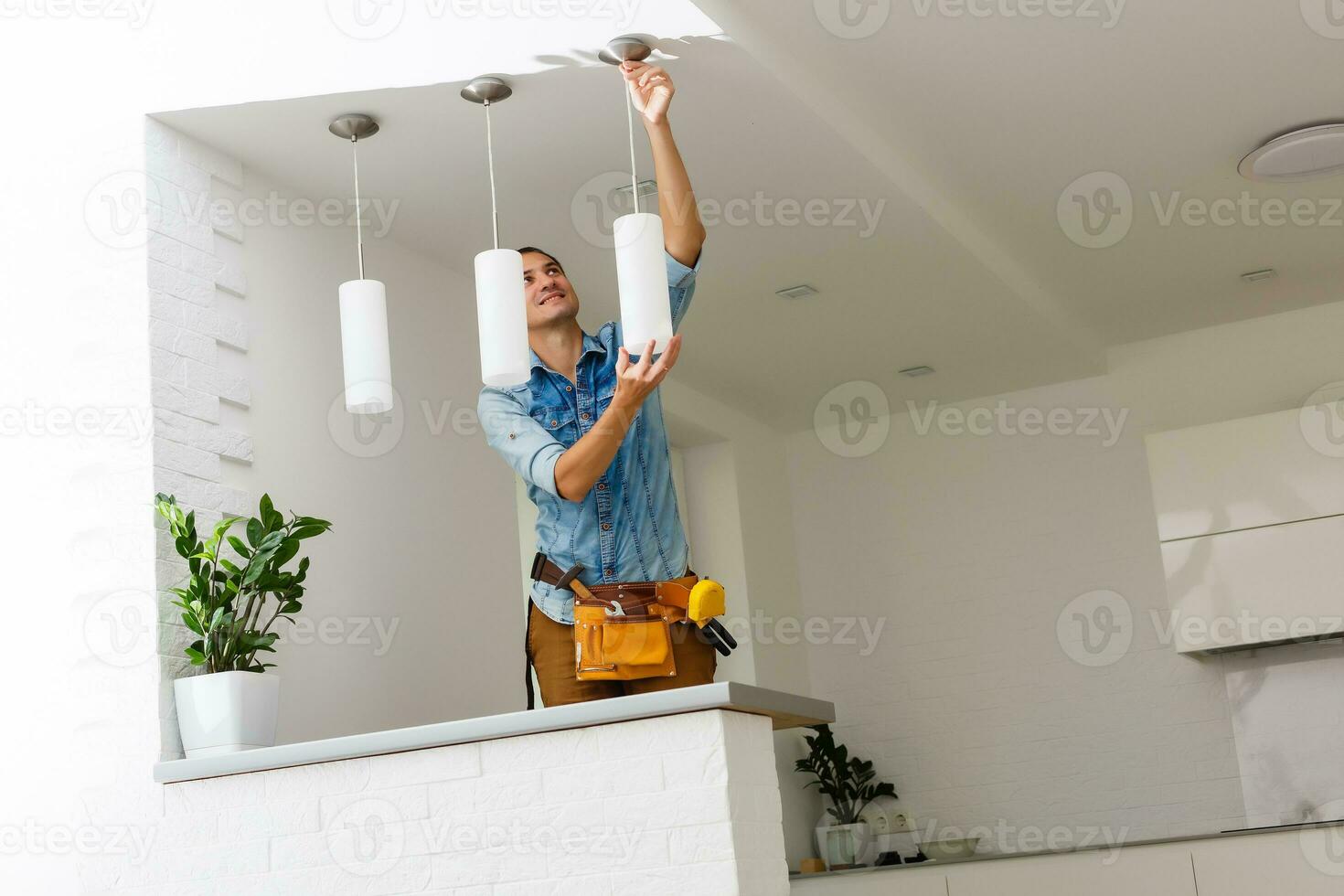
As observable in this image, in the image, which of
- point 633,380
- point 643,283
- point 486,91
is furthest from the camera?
point 486,91

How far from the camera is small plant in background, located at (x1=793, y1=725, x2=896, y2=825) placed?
19.6 feet

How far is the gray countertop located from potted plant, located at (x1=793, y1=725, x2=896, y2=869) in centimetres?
330

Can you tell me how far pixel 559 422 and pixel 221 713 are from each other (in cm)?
94

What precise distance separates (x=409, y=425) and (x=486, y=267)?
1350mm

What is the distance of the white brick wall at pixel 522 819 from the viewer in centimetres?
234

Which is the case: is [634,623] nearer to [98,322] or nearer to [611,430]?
[611,430]

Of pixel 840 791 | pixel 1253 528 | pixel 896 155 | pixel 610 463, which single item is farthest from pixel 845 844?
pixel 610 463

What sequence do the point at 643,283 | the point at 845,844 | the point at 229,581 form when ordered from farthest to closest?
the point at 845,844 → the point at 229,581 → the point at 643,283

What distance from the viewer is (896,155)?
3988mm

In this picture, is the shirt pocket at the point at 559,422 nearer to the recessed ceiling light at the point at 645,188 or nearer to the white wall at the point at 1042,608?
the recessed ceiling light at the point at 645,188

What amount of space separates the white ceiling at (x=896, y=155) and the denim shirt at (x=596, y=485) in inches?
27.6

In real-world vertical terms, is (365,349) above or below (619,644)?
above

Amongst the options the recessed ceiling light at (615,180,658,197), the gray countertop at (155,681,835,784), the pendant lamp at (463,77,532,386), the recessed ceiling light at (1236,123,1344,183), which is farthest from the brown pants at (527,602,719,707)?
the recessed ceiling light at (1236,123,1344,183)

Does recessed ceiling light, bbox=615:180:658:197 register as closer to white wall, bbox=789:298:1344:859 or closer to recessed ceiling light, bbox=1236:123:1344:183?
recessed ceiling light, bbox=1236:123:1344:183
